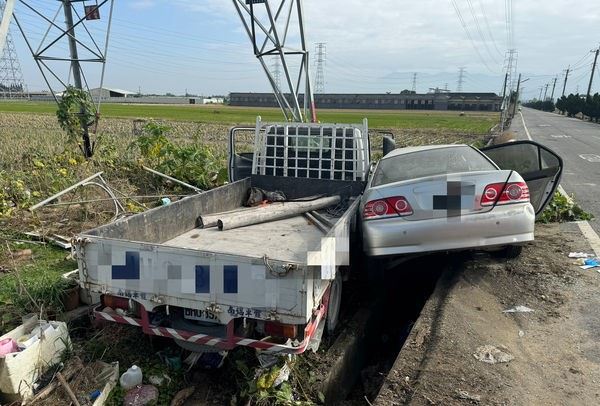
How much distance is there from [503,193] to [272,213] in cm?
257

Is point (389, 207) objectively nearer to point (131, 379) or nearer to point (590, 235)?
point (131, 379)

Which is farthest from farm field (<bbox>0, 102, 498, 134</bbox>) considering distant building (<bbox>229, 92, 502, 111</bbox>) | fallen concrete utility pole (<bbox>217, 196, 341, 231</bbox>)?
distant building (<bbox>229, 92, 502, 111</bbox>)

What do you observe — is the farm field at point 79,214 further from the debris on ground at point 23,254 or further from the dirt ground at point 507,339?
the dirt ground at point 507,339

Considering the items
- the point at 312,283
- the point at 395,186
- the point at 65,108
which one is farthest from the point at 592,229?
the point at 65,108

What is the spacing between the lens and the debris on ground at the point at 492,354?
11.3ft

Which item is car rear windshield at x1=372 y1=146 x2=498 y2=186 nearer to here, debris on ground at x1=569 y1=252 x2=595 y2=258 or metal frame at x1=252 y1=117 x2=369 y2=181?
metal frame at x1=252 y1=117 x2=369 y2=181

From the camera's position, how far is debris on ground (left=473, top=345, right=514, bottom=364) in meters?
3.45

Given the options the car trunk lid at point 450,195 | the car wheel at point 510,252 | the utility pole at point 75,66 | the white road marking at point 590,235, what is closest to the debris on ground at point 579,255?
the white road marking at point 590,235

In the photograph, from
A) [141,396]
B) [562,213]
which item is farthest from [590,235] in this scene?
[141,396]

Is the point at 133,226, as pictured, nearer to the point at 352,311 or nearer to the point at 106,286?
the point at 106,286

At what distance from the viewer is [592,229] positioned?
679 centimetres

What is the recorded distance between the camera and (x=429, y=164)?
205 inches

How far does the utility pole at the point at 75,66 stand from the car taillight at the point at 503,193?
383 inches

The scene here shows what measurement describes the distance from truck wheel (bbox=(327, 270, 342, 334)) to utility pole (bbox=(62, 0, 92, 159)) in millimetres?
8942
